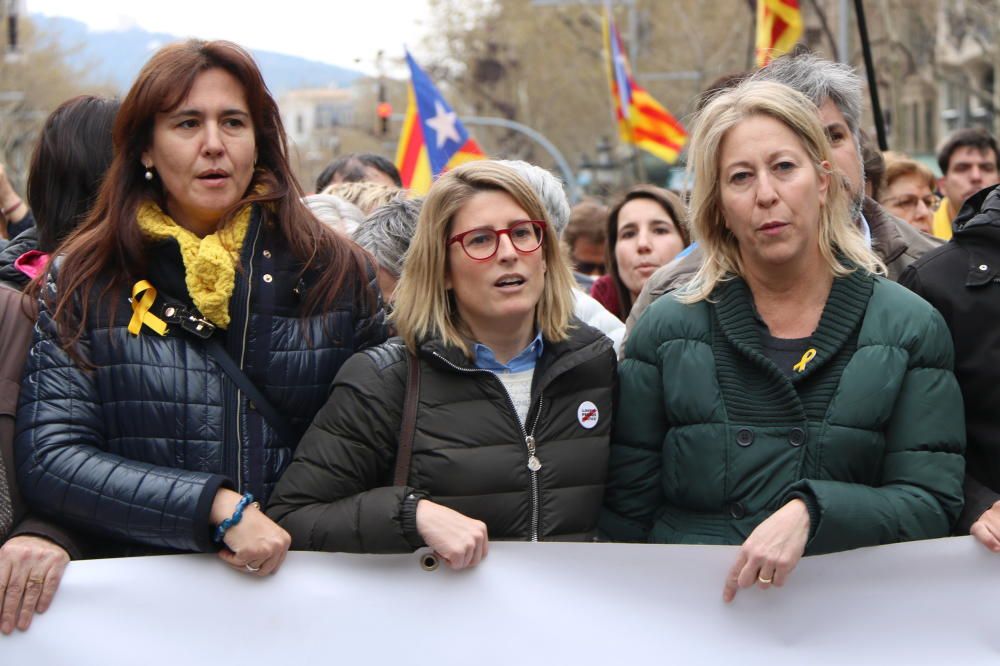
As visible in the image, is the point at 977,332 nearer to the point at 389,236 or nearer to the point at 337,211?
the point at 389,236

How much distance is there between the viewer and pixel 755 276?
326 centimetres

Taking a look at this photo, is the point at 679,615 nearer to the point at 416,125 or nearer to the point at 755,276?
the point at 755,276

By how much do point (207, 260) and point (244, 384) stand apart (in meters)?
0.30

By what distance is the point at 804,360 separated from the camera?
3066 mm

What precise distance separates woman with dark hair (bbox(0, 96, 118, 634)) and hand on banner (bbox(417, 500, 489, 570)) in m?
0.81

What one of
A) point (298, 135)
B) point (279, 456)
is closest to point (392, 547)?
point (279, 456)

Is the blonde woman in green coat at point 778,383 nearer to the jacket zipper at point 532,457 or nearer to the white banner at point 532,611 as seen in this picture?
the white banner at point 532,611

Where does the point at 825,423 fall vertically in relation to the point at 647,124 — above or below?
above

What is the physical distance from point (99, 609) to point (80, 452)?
36cm

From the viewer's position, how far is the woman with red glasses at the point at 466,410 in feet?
10.0

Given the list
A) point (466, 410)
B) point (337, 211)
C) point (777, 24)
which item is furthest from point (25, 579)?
point (777, 24)

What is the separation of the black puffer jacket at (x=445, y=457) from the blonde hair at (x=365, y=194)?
214cm

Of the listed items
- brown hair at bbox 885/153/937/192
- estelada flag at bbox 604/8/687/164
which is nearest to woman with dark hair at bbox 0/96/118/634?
brown hair at bbox 885/153/937/192

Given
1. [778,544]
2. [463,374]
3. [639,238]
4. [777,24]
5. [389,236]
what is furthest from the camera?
[777,24]
